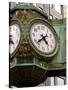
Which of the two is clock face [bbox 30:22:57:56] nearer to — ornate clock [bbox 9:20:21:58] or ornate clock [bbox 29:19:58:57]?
ornate clock [bbox 29:19:58:57]

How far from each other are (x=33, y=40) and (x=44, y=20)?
0.21 meters

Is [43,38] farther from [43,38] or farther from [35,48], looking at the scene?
[35,48]

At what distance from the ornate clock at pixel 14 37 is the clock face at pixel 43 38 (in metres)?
0.12

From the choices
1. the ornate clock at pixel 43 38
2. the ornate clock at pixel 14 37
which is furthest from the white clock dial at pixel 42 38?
the ornate clock at pixel 14 37

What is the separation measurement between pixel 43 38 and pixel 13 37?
26 cm

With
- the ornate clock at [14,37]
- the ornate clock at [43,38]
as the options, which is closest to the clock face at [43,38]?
the ornate clock at [43,38]

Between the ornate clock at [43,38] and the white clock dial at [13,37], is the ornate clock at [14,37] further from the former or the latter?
the ornate clock at [43,38]

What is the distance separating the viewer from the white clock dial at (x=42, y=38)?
65.7 inches

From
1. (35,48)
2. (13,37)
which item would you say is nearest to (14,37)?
(13,37)

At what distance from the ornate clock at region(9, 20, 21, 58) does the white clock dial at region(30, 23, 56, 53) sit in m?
0.12

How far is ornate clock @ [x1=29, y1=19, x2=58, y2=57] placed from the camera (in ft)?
5.47

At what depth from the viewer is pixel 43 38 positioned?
1.68m

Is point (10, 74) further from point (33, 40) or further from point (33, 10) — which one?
point (33, 10)

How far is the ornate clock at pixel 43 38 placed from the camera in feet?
5.47
